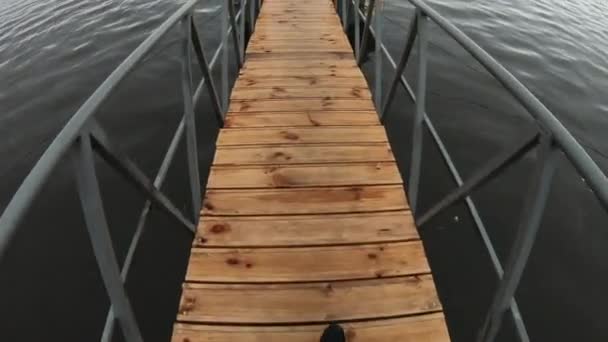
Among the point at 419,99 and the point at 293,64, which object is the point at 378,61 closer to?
the point at 293,64

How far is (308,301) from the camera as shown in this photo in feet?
7.02

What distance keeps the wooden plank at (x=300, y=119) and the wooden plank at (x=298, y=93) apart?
0.34m

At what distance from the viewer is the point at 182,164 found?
5.23 meters

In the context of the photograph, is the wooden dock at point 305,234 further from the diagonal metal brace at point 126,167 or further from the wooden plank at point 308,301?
the diagonal metal brace at point 126,167

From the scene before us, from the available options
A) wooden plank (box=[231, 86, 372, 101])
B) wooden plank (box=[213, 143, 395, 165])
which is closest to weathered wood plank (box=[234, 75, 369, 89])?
wooden plank (box=[231, 86, 372, 101])

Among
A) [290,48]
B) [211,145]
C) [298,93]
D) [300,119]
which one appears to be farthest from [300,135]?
[211,145]

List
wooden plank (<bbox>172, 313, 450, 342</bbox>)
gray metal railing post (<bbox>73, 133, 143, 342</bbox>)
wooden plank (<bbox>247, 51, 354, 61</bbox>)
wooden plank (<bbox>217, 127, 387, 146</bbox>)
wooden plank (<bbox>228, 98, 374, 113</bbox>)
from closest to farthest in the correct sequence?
gray metal railing post (<bbox>73, 133, 143, 342</bbox>) < wooden plank (<bbox>172, 313, 450, 342</bbox>) < wooden plank (<bbox>217, 127, 387, 146</bbox>) < wooden plank (<bbox>228, 98, 374, 113</bbox>) < wooden plank (<bbox>247, 51, 354, 61</bbox>)

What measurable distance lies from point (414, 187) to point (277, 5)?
5103mm

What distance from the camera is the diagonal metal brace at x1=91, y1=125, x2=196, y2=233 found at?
154 cm

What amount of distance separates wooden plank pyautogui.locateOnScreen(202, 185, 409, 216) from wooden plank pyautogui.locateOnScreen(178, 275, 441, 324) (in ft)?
1.94

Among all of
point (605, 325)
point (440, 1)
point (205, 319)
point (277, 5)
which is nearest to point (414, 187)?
point (205, 319)

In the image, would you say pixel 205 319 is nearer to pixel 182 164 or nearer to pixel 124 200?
pixel 124 200

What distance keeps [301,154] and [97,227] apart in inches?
75.4

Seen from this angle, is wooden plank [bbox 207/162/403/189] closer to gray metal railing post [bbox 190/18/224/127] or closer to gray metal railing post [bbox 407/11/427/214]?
gray metal railing post [bbox 407/11/427/214]
